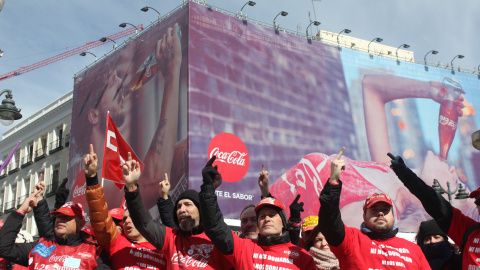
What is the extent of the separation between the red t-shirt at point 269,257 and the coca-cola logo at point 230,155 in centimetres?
1748

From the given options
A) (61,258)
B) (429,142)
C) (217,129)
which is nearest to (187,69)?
(217,129)

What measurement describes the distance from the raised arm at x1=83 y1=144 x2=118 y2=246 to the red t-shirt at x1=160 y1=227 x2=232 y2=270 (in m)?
0.55

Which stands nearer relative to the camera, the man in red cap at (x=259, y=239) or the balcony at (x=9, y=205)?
the man in red cap at (x=259, y=239)

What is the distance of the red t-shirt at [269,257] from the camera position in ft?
14.6

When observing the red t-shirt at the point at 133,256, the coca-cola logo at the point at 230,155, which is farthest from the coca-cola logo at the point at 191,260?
the coca-cola logo at the point at 230,155

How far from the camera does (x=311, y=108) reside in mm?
26234

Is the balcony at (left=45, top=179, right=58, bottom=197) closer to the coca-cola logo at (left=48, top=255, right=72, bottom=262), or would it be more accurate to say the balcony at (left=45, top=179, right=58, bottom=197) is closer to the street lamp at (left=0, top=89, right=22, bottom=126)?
the street lamp at (left=0, top=89, right=22, bottom=126)

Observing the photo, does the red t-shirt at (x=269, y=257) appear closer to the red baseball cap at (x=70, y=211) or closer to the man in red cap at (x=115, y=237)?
the man in red cap at (x=115, y=237)

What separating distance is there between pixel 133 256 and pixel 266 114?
19.8 metres

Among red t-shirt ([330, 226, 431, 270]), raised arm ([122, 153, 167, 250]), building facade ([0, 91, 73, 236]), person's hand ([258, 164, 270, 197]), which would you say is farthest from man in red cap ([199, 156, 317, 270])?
building facade ([0, 91, 73, 236])

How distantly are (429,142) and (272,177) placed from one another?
10.2 m

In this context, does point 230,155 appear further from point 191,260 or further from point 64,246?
point 191,260

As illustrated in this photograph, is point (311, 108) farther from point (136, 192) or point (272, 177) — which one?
point (136, 192)

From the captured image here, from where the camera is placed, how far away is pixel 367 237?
442 cm
